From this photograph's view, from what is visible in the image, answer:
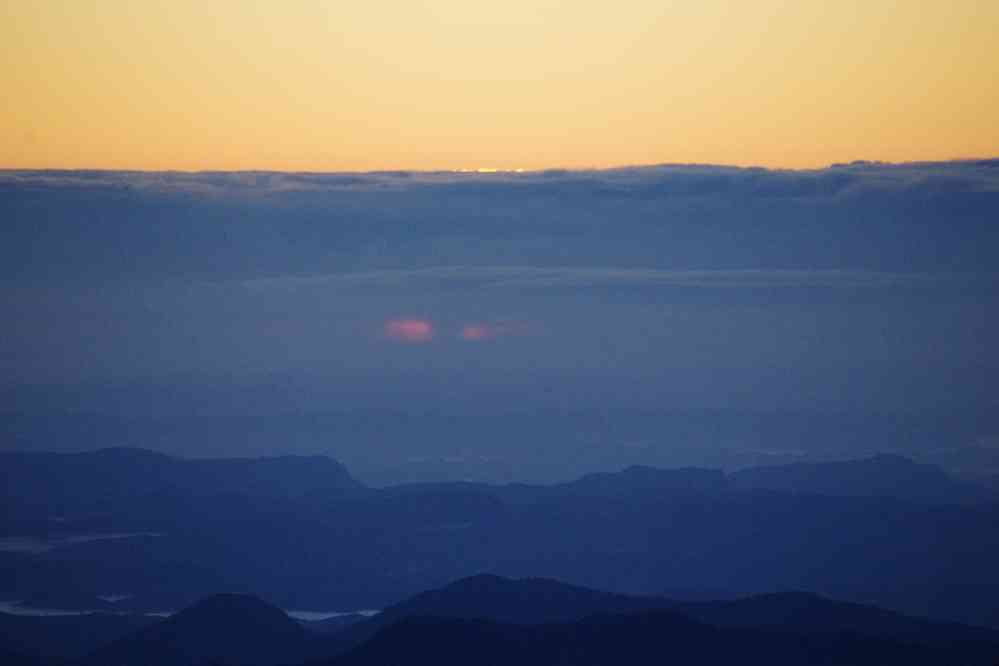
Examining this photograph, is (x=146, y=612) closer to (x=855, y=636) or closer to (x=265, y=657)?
(x=265, y=657)

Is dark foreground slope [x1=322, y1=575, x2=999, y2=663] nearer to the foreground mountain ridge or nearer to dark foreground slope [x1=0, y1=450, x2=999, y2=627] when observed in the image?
the foreground mountain ridge

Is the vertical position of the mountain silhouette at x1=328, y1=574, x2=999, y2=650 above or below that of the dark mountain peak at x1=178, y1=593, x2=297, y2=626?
above

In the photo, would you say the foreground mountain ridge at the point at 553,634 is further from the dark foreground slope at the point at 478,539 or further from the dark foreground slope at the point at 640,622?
the dark foreground slope at the point at 478,539

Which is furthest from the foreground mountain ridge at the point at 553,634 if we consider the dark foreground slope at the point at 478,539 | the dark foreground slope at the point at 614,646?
the dark foreground slope at the point at 478,539

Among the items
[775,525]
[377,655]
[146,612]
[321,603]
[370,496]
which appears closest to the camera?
[377,655]

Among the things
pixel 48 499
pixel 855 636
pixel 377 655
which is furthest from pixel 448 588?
pixel 48 499

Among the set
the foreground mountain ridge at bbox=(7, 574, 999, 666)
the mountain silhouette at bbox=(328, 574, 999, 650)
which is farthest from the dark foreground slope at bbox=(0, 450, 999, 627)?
the mountain silhouette at bbox=(328, 574, 999, 650)

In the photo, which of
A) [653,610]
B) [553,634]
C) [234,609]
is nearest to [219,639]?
[234,609]

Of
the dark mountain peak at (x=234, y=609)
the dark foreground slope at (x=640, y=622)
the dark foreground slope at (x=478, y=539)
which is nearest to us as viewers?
the dark foreground slope at (x=640, y=622)

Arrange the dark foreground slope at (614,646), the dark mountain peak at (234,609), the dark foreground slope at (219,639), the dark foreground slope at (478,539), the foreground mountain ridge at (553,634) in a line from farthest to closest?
the dark foreground slope at (478,539) → the dark mountain peak at (234,609) → the dark foreground slope at (219,639) → the foreground mountain ridge at (553,634) → the dark foreground slope at (614,646)

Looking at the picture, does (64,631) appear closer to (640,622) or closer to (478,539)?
(640,622)

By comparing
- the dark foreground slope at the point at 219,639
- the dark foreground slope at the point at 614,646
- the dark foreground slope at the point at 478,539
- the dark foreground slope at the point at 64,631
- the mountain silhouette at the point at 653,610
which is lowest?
the dark foreground slope at the point at 478,539
